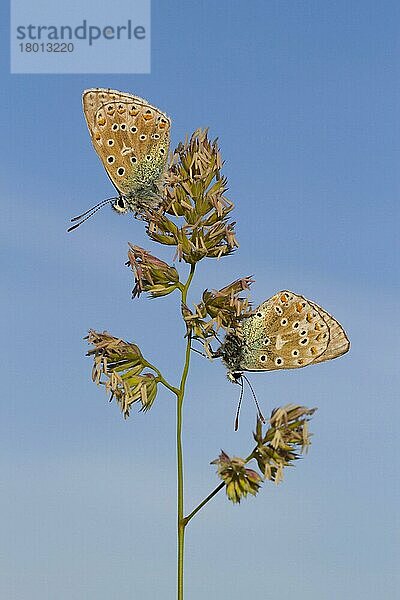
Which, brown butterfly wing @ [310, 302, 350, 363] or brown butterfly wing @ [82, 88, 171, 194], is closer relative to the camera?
brown butterfly wing @ [310, 302, 350, 363]

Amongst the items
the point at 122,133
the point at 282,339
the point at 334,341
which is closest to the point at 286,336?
the point at 282,339

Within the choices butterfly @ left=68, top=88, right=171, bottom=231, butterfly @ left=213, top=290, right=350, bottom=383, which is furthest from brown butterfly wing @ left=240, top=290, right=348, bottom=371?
butterfly @ left=68, top=88, right=171, bottom=231

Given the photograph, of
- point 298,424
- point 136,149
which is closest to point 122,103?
point 136,149

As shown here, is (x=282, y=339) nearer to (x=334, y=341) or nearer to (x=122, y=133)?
(x=334, y=341)

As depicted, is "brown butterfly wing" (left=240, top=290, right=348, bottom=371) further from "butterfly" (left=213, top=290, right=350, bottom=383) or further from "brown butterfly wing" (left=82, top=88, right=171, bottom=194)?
"brown butterfly wing" (left=82, top=88, right=171, bottom=194)

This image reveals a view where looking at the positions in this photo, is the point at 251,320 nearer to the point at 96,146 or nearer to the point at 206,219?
the point at 206,219

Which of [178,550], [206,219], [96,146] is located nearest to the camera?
[178,550]

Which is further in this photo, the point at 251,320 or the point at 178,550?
the point at 251,320
